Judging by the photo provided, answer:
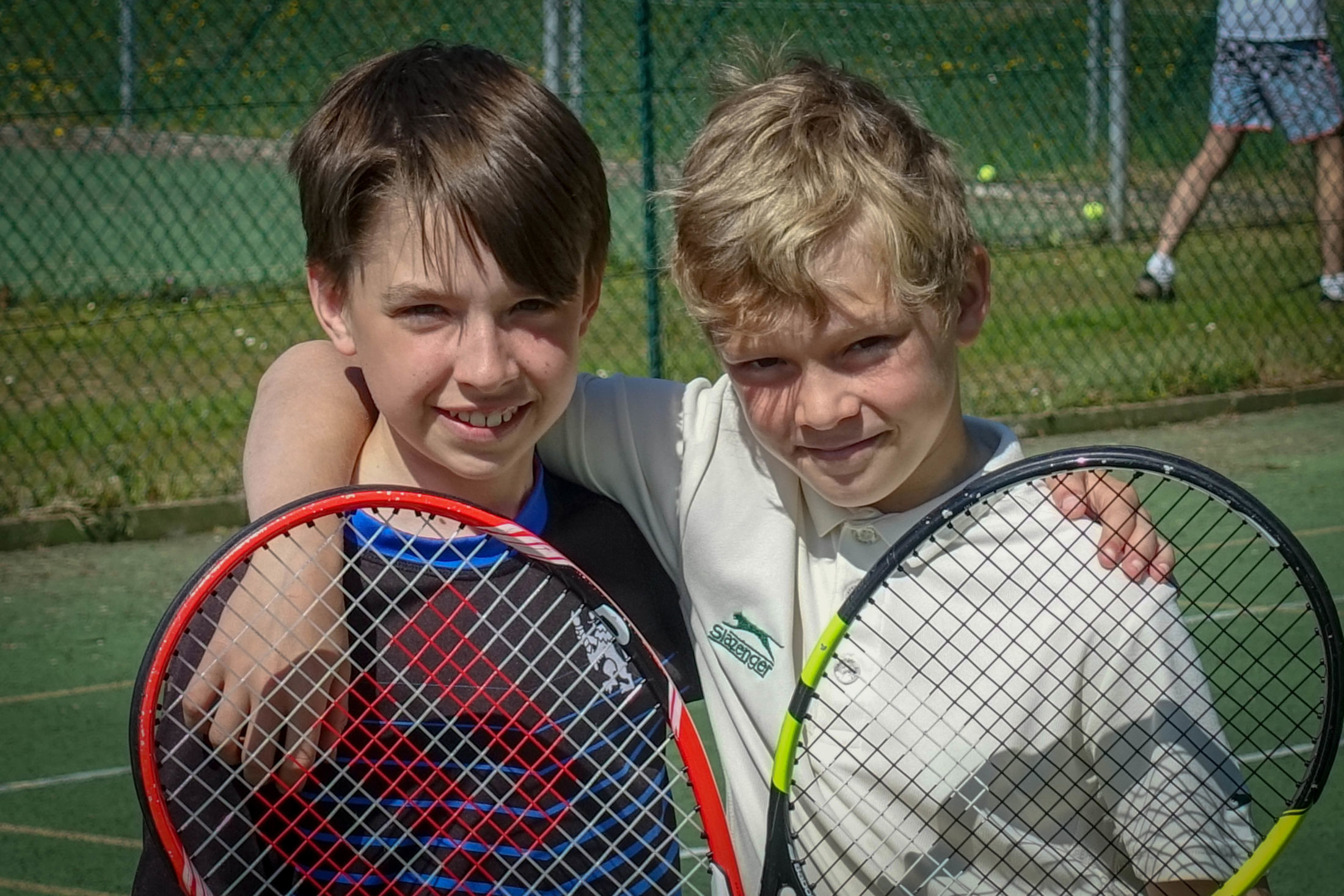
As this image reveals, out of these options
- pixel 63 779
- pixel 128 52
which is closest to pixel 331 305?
pixel 63 779

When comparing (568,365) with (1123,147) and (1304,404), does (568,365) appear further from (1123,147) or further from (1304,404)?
(1123,147)

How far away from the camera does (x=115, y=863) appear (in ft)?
10.4

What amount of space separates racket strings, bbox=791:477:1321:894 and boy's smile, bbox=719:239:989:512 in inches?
4.8

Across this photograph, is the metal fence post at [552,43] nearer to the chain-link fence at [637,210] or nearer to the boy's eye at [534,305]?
the chain-link fence at [637,210]

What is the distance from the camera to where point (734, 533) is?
→ 2000 millimetres

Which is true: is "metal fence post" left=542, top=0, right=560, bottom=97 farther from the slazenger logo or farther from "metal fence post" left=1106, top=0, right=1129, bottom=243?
the slazenger logo

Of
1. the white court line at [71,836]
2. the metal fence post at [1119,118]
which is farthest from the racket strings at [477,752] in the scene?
the metal fence post at [1119,118]

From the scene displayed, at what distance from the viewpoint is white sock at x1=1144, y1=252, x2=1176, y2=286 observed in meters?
7.27

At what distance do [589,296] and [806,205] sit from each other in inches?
12.0

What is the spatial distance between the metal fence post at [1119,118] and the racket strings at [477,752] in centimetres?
541

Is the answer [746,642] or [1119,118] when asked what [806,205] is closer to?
[746,642]

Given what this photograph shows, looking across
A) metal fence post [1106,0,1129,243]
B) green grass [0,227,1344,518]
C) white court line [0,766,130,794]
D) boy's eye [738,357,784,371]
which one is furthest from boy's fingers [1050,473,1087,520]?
metal fence post [1106,0,1129,243]

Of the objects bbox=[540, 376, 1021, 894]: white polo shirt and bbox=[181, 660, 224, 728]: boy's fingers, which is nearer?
bbox=[181, 660, 224, 728]: boy's fingers

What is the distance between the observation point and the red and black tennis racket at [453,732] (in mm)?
1742
